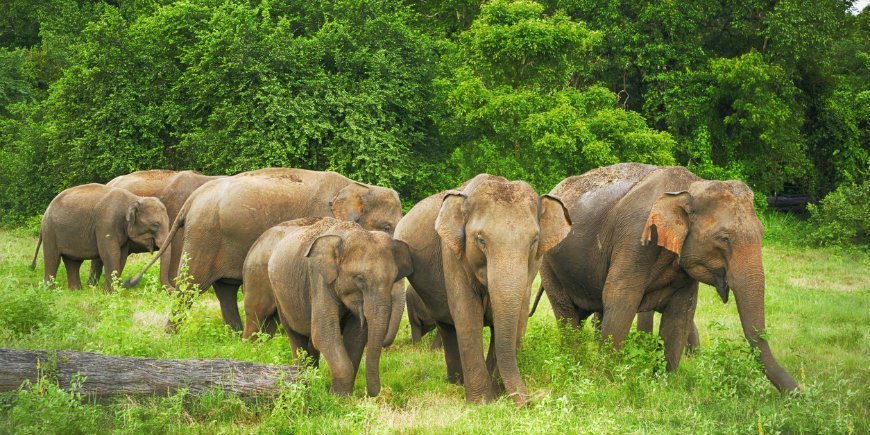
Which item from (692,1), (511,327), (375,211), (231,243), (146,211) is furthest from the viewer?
(692,1)

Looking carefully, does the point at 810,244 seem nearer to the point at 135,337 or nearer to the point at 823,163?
Answer: the point at 823,163

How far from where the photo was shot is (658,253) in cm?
837

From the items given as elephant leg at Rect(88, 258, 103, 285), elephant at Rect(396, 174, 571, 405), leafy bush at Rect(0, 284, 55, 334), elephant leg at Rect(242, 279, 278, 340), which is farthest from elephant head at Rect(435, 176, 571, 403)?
elephant leg at Rect(88, 258, 103, 285)

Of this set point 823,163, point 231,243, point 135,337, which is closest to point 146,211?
point 231,243

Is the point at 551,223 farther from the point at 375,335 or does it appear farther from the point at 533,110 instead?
the point at 533,110

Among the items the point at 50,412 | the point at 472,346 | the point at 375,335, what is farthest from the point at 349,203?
the point at 50,412

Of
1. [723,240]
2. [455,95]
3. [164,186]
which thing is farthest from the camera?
[455,95]

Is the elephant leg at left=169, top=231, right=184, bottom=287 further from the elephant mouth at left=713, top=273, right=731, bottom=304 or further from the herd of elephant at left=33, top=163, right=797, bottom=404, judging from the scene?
the elephant mouth at left=713, top=273, right=731, bottom=304

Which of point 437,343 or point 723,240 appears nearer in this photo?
point 723,240

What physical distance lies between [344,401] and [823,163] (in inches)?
965

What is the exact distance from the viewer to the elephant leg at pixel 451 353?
8.61 m

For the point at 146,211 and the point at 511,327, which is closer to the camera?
the point at 511,327

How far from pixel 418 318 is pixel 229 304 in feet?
9.34

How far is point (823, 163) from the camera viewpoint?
2827cm
